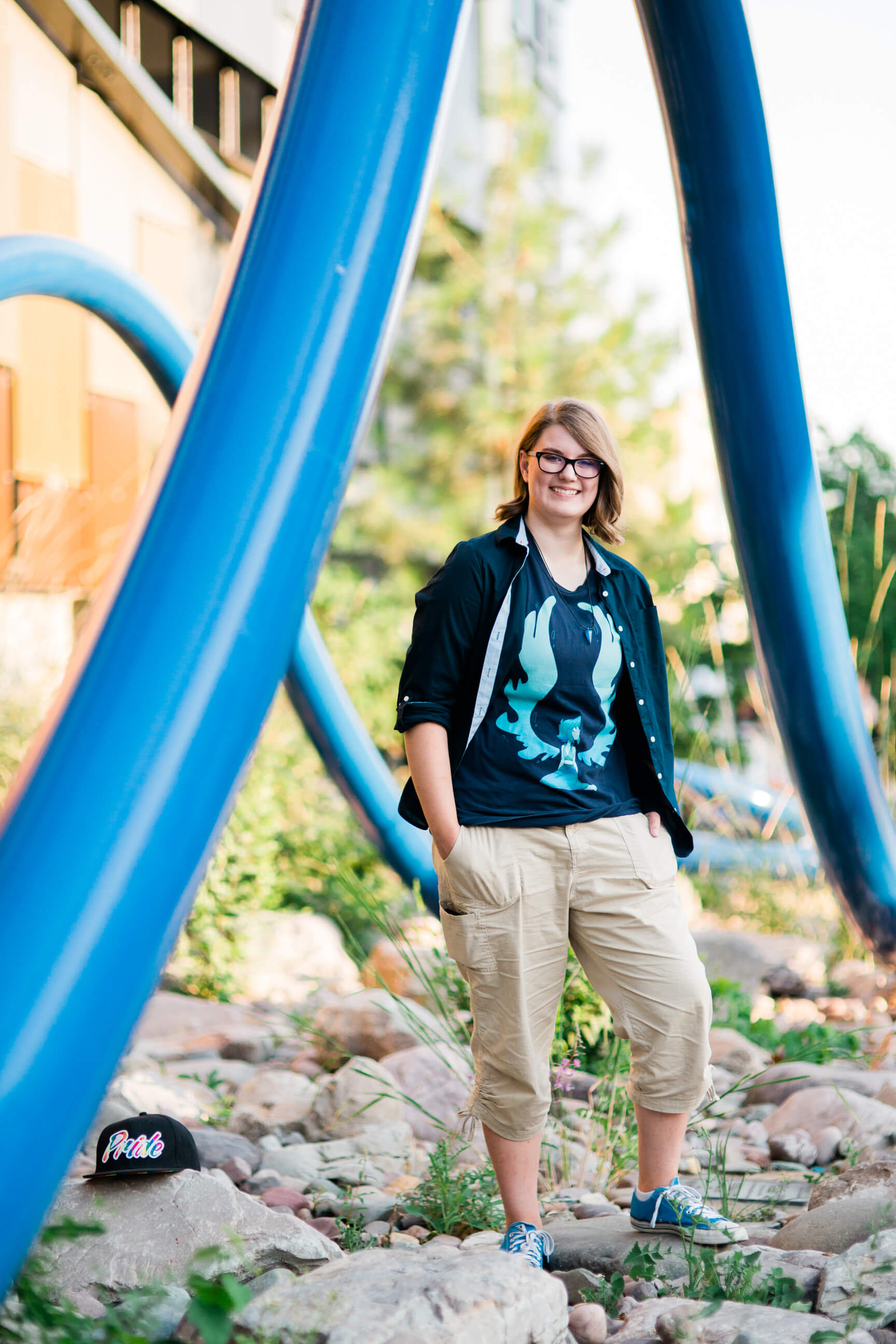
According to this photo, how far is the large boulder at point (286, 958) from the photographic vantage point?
5422 millimetres

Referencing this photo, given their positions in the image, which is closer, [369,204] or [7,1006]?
[7,1006]

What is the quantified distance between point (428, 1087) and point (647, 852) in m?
1.41

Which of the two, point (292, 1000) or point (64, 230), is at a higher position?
point (64, 230)

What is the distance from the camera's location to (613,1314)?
206 cm

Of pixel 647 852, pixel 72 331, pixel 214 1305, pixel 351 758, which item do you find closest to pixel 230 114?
pixel 72 331

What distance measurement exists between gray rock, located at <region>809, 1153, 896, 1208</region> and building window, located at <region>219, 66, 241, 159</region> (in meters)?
12.5

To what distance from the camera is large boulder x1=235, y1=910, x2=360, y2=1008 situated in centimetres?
542

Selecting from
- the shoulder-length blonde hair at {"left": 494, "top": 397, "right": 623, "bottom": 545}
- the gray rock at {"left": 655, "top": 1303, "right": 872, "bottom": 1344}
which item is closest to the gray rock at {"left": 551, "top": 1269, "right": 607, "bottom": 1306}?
the gray rock at {"left": 655, "top": 1303, "right": 872, "bottom": 1344}

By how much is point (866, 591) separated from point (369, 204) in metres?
7.47

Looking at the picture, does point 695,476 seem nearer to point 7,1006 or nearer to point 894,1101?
point 894,1101

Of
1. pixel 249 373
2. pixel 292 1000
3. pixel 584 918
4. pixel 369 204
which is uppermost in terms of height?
pixel 369 204

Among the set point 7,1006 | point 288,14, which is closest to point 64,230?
point 288,14

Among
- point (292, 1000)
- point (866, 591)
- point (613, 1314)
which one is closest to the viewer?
point (613, 1314)

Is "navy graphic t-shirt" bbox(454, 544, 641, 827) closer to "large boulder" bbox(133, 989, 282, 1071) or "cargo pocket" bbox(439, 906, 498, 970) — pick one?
"cargo pocket" bbox(439, 906, 498, 970)
